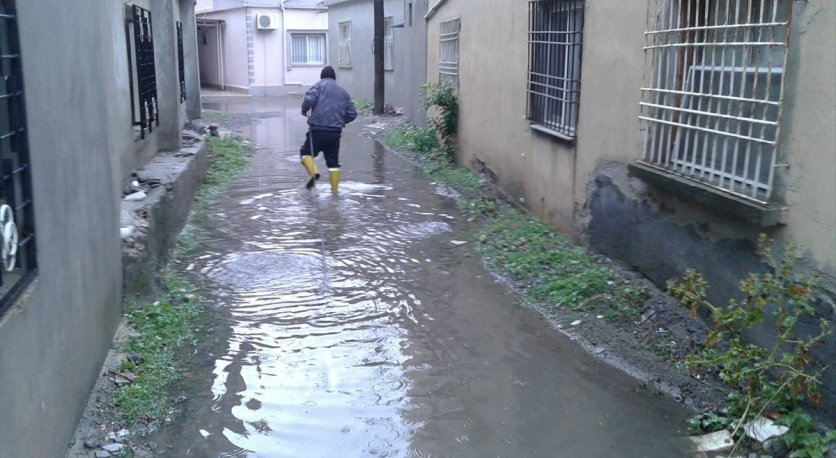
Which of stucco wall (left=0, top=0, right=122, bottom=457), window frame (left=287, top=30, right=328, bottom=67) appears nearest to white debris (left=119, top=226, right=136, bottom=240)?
stucco wall (left=0, top=0, right=122, bottom=457)

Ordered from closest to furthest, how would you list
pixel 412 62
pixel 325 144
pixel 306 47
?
pixel 325 144, pixel 412 62, pixel 306 47

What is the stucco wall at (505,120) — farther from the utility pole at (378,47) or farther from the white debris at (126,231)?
the utility pole at (378,47)

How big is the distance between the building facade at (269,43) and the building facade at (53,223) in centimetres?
2581

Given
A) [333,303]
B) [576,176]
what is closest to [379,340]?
[333,303]

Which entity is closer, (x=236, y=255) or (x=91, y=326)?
(x=91, y=326)

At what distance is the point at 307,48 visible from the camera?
31.3 metres

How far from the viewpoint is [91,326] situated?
14.1 feet

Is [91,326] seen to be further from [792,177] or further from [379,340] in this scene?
[792,177]

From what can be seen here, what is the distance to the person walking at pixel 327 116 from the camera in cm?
1019

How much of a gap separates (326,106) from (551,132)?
3524 mm

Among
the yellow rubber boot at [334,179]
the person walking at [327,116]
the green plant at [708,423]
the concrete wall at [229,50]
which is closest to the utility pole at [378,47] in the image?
the person walking at [327,116]

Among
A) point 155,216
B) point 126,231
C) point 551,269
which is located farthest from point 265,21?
point 126,231

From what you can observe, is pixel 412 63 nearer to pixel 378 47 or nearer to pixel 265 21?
pixel 378 47

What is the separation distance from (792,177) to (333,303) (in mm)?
3401
